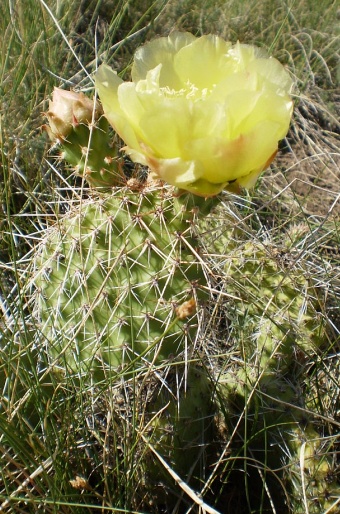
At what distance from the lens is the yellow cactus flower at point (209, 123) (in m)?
0.69

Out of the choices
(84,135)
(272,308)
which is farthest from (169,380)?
(84,135)

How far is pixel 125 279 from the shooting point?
3.07 feet

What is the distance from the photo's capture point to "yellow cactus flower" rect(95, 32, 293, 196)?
69 centimetres

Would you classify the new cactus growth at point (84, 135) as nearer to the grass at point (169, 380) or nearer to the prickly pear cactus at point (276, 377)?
the grass at point (169, 380)

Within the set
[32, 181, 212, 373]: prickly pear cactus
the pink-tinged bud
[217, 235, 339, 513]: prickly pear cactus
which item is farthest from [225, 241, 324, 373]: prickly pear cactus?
the pink-tinged bud

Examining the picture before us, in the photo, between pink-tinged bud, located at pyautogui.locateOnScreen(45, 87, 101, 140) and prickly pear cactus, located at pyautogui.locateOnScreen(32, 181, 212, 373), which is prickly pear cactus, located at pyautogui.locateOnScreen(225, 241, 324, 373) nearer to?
prickly pear cactus, located at pyautogui.locateOnScreen(32, 181, 212, 373)

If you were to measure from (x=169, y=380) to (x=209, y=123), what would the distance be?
0.50 metres

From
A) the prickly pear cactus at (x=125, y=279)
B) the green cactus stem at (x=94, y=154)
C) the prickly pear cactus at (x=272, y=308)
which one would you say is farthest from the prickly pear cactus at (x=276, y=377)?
the green cactus stem at (x=94, y=154)

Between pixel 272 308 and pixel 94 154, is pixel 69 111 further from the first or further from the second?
pixel 272 308

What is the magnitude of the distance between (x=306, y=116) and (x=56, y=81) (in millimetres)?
941

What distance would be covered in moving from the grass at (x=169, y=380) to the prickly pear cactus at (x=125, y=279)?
6 cm

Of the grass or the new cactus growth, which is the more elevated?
the new cactus growth

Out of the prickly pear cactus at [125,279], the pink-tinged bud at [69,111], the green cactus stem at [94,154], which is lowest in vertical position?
the prickly pear cactus at [125,279]

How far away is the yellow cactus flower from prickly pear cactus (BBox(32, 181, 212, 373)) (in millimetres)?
184
